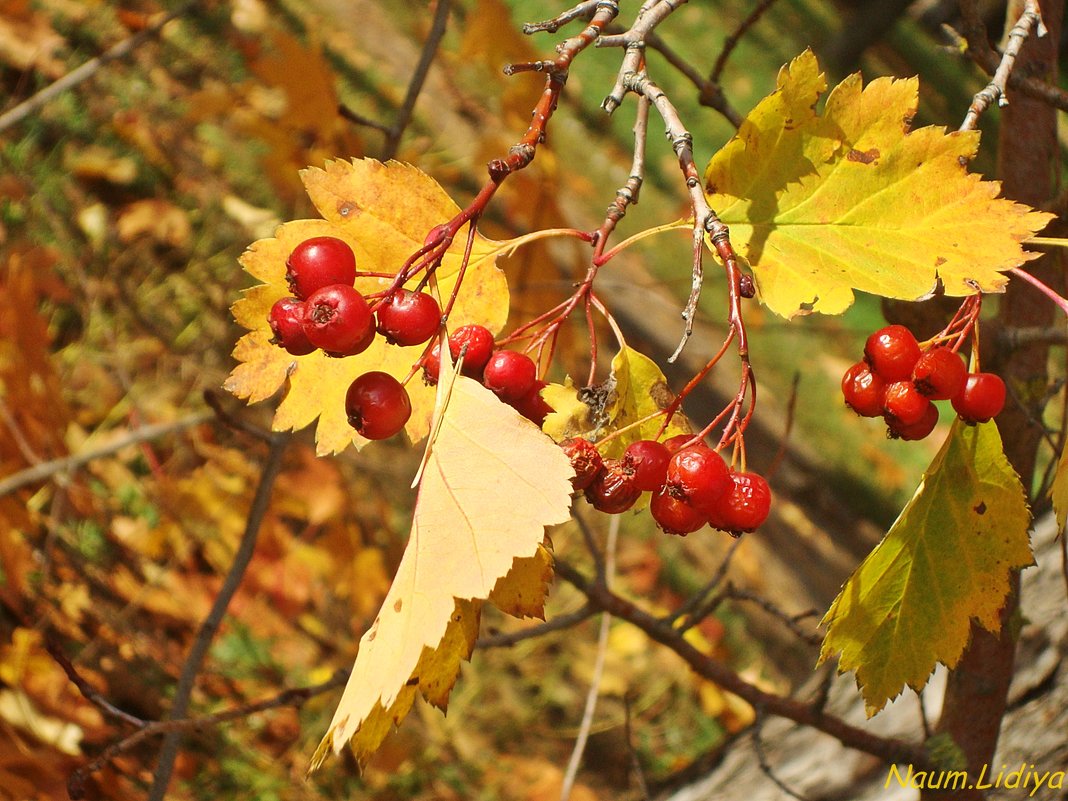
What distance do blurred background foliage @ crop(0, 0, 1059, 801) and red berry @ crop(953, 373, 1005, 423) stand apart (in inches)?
22.1

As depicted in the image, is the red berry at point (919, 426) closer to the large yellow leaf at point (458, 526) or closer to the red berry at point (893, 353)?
the red berry at point (893, 353)

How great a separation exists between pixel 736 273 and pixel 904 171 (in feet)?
0.81

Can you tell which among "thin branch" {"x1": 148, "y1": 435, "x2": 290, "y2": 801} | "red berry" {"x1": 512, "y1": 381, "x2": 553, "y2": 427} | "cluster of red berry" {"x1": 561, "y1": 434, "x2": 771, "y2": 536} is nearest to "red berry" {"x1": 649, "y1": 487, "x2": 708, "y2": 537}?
"cluster of red berry" {"x1": 561, "y1": 434, "x2": 771, "y2": 536}

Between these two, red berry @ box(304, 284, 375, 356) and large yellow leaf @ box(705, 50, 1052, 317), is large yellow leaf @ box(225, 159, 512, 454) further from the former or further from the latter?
large yellow leaf @ box(705, 50, 1052, 317)

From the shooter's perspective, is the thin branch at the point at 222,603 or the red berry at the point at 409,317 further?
the thin branch at the point at 222,603

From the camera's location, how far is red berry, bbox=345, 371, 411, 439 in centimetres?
75

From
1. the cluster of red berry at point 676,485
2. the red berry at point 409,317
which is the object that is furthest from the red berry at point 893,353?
the red berry at point 409,317

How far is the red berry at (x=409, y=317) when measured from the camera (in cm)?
73

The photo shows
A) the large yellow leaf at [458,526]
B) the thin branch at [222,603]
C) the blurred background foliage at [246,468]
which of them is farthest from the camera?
the blurred background foliage at [246,468]

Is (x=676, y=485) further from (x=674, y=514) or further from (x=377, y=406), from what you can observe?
(x=377, y=406)

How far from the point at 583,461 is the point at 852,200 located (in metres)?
0.35

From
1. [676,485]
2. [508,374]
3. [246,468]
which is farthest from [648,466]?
[246,468]

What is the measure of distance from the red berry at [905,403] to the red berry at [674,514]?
204 millimetres

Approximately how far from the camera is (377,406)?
2.45ft
